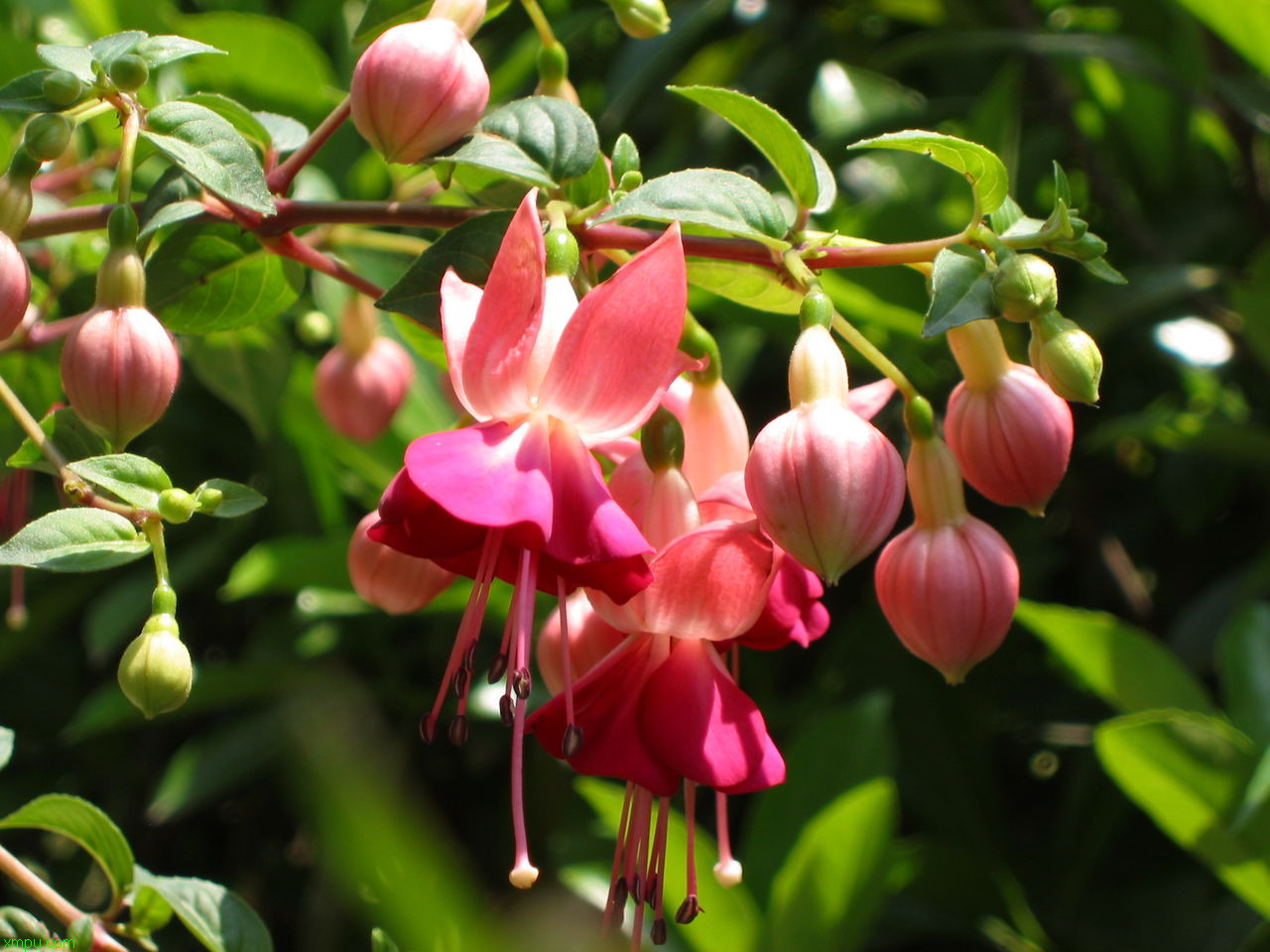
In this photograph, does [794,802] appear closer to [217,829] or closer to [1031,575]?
[1031,575]

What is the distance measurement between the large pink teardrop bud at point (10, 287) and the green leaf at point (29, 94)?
7 centimetres

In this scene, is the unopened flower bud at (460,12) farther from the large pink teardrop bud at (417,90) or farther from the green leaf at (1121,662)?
the green leaf at (1121,662)

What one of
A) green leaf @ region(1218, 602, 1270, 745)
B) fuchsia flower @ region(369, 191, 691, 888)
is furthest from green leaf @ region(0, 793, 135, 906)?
Result: green leaf @ region(1218, 602, 1270, 745)

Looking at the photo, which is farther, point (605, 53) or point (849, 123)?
point (605, 53)

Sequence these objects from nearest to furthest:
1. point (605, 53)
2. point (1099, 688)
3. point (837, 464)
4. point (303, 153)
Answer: point (837, 464), point (303, 153), point (1099, 688), point (605, 53)

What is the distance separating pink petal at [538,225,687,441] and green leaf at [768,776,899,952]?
63 centimetres

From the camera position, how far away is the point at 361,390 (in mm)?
1086

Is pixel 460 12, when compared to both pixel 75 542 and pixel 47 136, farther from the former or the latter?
pixel 75 542

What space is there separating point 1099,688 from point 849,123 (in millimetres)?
744

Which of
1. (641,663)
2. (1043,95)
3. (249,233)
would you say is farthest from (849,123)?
(641,663)

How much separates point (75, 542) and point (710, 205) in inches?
13.2

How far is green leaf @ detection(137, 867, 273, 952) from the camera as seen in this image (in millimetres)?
735

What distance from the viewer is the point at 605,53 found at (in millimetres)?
1802

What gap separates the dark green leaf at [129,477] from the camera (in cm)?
60
